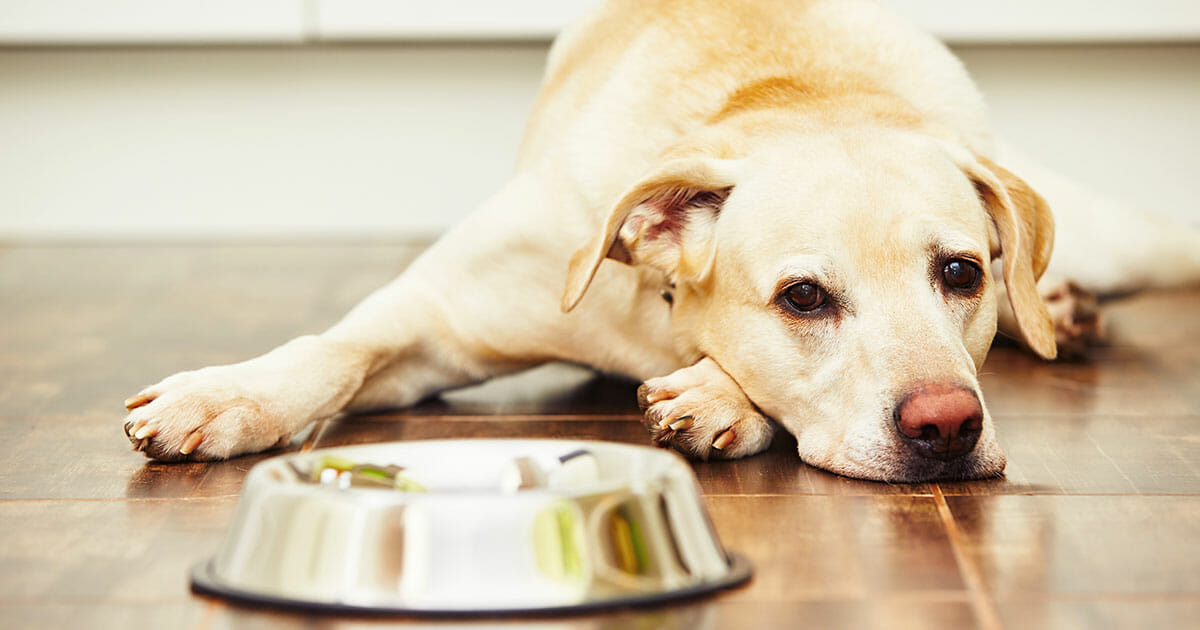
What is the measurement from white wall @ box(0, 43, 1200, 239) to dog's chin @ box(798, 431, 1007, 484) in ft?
8.70

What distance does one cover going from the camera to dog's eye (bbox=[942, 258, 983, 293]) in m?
1.93

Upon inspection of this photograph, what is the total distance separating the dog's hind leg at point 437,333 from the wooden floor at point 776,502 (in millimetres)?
71

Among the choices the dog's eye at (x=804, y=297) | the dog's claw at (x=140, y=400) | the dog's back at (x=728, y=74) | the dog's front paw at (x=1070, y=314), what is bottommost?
the dog's front paw at (x=1070, y=314)

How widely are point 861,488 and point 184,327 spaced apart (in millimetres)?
1744

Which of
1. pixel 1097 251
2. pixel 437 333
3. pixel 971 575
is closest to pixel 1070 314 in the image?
Answer: pixel 1097 251

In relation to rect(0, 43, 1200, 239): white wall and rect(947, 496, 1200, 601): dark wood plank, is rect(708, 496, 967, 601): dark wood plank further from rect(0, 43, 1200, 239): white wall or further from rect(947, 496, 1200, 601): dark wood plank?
rect(0, 43, 1200, 239): white wall

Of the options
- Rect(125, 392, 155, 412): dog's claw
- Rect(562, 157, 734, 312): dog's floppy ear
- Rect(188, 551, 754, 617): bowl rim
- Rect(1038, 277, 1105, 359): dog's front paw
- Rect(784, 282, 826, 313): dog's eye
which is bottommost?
Rect(1038, 277, 1105, 359): dog's front paw

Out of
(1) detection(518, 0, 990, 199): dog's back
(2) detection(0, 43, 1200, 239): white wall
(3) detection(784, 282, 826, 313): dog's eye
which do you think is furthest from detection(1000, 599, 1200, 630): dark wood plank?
(2) detection(0, 43, 1200, 239): white wall

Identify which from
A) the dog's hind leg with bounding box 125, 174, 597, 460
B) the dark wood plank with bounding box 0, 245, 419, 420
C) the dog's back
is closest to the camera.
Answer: the dog's hind leg with bounding box 125, 174, 597, 460

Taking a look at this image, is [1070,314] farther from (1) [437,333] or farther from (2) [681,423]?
(1) [437,333]

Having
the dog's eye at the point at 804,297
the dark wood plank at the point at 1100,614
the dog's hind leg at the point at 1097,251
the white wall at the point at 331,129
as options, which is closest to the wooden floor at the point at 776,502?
the dark wood plank at the point at 1100,614

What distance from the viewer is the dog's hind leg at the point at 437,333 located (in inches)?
83.7

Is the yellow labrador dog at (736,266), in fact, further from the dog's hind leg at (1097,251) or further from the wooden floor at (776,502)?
the dog's hind leg at (1097,251)

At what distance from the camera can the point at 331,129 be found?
14.3 ft
